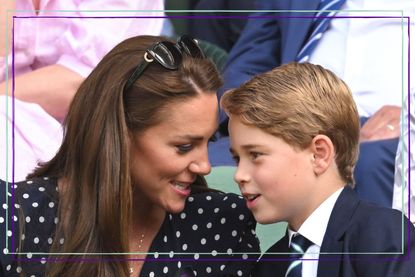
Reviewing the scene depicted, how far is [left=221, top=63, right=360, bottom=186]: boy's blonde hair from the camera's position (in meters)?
1.98

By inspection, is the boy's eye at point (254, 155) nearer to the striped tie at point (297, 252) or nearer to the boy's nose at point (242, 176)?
the boy's nose at point (242, 176)

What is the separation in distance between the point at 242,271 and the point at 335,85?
1.35 feet

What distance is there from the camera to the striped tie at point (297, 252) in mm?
1991

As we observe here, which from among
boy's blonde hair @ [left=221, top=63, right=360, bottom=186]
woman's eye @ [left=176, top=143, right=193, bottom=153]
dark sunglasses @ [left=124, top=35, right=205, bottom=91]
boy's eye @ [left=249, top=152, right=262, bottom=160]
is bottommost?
woman's eye @ [left=176, top=143, right=193, bottom=153]

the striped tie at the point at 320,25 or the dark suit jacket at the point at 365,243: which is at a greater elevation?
the striped tie at the point at 320,25

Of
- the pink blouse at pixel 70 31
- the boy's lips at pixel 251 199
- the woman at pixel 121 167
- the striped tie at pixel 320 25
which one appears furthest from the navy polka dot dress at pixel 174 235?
the striped tie at pixel 320 25

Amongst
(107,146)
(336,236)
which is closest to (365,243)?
(336,236)

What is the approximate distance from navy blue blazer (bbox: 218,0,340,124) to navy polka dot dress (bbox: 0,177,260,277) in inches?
29.6

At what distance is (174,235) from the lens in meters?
2.12

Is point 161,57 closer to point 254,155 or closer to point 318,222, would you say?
point 254,155

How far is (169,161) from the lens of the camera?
2.01 m

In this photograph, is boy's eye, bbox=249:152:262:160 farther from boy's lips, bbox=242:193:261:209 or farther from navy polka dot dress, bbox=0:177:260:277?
navy polka dot dress, bbox=0:177:260:277

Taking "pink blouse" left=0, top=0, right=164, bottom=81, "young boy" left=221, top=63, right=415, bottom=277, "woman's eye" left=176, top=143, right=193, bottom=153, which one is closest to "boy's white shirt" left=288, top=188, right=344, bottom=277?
"young boy" left=221, top=63, right=415, bottom=277

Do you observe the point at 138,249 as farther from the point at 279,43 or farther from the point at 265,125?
the point at 279,43
